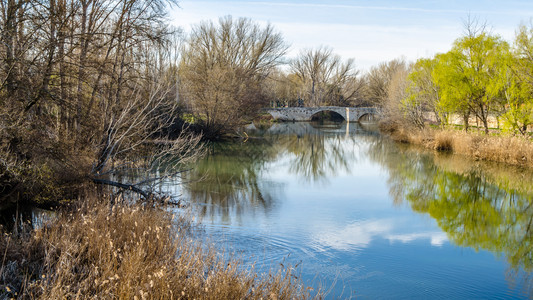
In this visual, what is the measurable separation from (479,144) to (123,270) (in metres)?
20.2

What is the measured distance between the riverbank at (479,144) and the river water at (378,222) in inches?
31.4

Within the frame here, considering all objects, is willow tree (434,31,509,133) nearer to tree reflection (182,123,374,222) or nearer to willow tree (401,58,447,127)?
willow tree (401,58,447,127)

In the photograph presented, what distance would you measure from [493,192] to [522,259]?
642 cm

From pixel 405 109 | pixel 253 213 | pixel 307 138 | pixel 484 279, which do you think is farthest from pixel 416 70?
pixel 484 279

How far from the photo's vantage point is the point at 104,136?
1212 cm

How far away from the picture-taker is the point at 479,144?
22.0 meters

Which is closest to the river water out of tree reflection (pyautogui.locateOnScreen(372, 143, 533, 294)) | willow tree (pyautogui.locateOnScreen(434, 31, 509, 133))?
tree reflection (pyautogui.locateOnScreen(372, 143, 533, 294))

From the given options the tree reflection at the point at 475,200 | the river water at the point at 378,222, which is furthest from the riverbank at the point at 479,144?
the river water at the point at 378,222

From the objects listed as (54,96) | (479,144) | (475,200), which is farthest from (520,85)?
(54,96)

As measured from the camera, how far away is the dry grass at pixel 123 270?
4.76 meters

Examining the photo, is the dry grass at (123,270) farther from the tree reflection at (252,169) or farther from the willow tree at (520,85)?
the willow tree at (520,85)

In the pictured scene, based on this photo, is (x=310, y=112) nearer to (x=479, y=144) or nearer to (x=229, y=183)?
(x=479, y=144)

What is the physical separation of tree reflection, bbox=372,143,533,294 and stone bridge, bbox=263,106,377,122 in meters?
34.1

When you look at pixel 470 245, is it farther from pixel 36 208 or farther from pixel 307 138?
pixel 307 138
